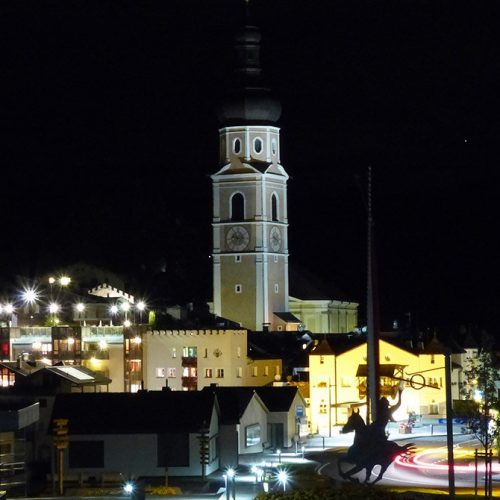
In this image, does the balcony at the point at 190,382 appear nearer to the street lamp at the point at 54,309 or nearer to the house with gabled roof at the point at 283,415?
the street lamp at the point at 54,309

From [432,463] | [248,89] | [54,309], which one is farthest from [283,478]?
[248,89]

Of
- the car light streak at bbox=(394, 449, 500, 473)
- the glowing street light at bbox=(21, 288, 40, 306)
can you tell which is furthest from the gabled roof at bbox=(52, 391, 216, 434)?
the glowing street light at bbox=(21, 288, 40, 306)

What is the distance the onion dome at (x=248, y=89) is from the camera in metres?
110

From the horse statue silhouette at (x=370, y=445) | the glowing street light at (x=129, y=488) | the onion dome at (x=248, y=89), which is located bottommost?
the glowing street light at (x=129, y=488)

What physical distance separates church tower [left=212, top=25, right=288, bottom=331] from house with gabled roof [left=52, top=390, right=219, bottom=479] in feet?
164

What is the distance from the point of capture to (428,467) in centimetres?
6162

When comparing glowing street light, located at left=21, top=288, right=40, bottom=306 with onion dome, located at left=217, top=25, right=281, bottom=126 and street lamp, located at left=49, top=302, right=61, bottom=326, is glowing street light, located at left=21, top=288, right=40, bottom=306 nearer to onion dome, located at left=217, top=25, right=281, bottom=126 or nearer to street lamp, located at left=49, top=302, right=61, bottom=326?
street lamp, located at left=49, top=302, right=61, bottom=326

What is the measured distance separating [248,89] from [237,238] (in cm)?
958

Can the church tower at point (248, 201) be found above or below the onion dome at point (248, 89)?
below

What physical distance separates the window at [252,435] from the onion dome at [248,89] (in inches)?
1775

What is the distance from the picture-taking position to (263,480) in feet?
182

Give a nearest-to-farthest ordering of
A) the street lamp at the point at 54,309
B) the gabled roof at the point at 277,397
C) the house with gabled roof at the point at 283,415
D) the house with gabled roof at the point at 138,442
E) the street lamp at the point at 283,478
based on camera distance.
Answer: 1. the street lamp at the point at 283,478
2. the house with gabled roof at the point at 138,442
3. the house with gabled roof at the point at 283,415
4. the gabled roof at the point at 277,397
5. the street lamp at the point at 54,309

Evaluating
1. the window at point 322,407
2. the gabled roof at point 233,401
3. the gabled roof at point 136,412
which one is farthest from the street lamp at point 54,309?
the gabled roof at point 136,412

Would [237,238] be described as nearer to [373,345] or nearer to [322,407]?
[322,407]
